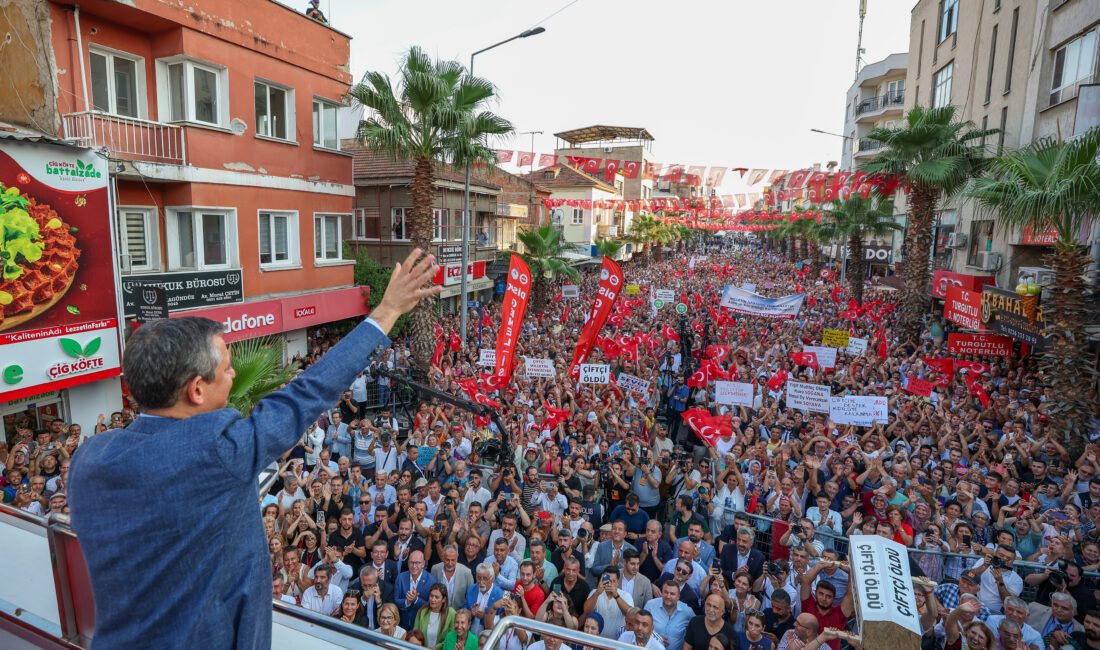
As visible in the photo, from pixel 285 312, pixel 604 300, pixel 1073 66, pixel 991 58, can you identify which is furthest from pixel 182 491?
pixel 991 58

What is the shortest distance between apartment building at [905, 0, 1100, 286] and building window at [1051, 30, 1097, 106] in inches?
0.9

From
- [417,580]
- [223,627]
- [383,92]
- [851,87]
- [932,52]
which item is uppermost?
[851,87]

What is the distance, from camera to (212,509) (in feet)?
4.97

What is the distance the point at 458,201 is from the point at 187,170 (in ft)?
50.4

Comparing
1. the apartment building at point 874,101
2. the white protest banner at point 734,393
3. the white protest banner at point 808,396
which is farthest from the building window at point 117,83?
the apartment building at point 874,101

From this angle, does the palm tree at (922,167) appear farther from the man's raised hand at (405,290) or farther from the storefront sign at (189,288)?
the man's raised hand at (405,290)

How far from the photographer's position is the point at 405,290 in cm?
189

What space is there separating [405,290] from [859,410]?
32.7 feet

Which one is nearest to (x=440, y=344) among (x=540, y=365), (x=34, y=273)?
(x=540, y=365)

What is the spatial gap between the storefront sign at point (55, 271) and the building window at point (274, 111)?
4.35m

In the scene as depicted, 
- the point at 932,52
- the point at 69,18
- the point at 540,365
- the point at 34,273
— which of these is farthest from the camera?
the point at 932,52

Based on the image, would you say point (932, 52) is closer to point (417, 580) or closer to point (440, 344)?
point (440, 344)

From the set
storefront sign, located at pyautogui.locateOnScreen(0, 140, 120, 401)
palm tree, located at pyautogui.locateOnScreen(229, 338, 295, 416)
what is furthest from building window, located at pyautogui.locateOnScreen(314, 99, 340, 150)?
palm tree, located at pyautogui.locateOnScreen(229, 338, 295, 416)

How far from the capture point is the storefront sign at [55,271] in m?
8.75
